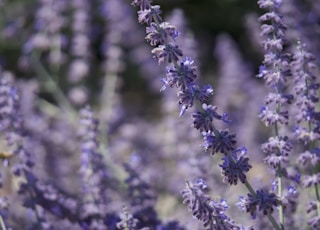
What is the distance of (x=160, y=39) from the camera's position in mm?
2938

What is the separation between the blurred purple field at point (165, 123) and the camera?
10.4 feet

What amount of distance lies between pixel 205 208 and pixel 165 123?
402 centimetres

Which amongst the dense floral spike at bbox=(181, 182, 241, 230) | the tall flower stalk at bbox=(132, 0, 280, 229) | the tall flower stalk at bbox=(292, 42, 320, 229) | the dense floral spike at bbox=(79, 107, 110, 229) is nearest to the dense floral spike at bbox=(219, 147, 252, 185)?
the tall flower stalk at bbox=(132, 0, 280, 229)

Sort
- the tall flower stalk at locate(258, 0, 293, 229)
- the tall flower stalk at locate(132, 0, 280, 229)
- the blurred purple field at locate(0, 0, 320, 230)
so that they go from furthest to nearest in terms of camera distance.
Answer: the tall flower stalk at locate(258, 0, 293, 229)
the blurred purple field at locate(0, 0, 320, 230)
the tall flower stalk at locate(132, 0, 280, 229)

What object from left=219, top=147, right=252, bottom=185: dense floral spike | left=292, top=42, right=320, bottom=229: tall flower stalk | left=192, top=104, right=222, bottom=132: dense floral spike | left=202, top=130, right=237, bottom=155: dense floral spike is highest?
left=292, top=42, right=320, bottom=229: tall flower stalk

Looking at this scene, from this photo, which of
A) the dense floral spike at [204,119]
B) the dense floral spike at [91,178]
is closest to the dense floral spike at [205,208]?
the dense floral spike at [204,119]

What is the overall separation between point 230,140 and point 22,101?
146 inches

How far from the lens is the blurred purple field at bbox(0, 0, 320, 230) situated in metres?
3.17

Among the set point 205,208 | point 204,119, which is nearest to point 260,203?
point 205,208

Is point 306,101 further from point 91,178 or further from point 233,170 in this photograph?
point 91,178

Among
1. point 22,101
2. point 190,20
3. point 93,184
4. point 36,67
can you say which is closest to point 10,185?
point 22,101

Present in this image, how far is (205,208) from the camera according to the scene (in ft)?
9.83

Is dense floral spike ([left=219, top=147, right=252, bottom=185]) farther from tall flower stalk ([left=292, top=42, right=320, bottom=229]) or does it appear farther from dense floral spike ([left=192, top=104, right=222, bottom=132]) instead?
tall flower stalk ([left=292, top=42, right=320, bottom=229])

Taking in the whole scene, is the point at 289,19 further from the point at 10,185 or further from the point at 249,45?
the point at 249,45
